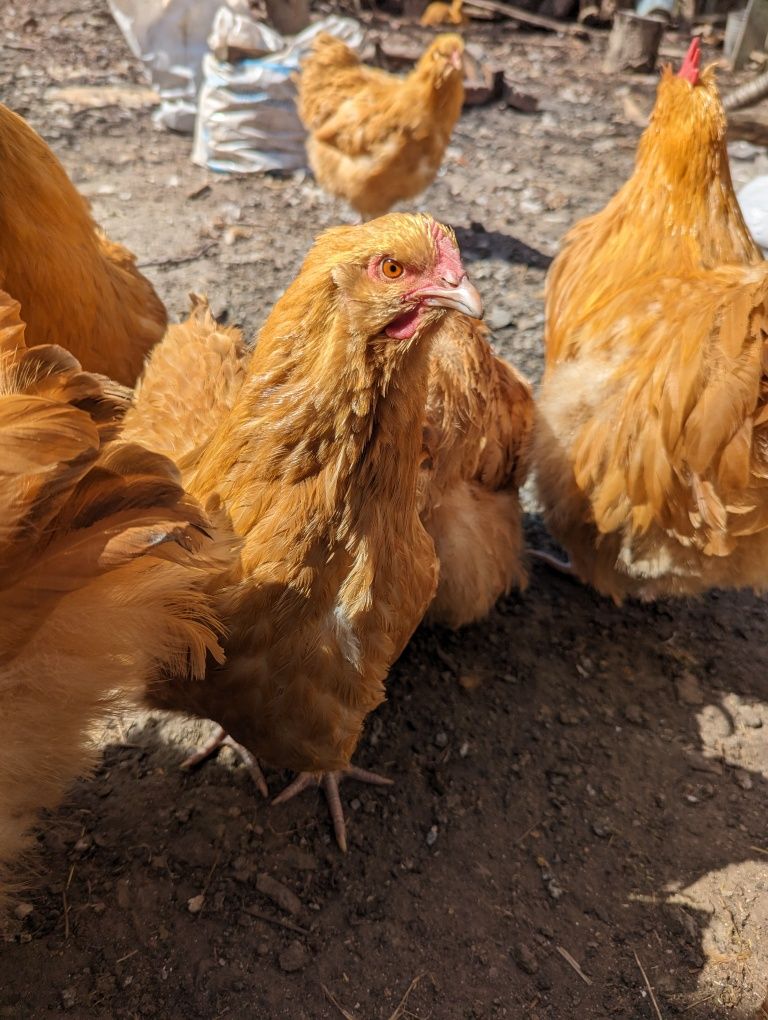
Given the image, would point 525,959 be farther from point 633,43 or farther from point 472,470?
point 633,43

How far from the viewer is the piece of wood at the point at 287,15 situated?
677 cm

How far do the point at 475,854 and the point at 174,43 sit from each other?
5919 mm

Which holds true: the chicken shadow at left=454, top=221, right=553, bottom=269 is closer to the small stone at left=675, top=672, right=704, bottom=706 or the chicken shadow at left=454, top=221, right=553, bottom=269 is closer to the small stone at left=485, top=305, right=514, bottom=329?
the small stone at left=485, top=305, right=514, bottom=329

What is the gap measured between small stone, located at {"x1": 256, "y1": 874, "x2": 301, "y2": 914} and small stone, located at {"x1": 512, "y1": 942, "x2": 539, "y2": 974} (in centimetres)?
62

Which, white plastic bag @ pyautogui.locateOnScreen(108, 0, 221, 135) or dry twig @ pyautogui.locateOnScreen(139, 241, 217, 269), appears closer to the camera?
dry twig @ pyautogui.locateOnScreen(139, 241, 217, 269)

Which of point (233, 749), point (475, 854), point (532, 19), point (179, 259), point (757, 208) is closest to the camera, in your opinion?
point (475, 854)

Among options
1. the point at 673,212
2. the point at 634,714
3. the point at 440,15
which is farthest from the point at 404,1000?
the point at 440,15

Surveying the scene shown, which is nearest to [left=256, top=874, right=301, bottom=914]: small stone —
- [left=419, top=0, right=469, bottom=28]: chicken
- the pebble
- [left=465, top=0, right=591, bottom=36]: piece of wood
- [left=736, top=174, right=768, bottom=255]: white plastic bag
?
the pebble

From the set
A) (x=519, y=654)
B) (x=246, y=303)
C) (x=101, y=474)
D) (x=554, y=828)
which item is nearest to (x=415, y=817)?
(x=554, y=828)

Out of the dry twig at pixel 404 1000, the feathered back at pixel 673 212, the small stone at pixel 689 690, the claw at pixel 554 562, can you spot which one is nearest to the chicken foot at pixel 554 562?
the claw at pixel 554 562

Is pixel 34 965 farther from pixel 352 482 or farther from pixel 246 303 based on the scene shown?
pixel 246 303

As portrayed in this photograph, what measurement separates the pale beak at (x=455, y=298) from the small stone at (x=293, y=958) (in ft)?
5.69

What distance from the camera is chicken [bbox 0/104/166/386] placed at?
201 centimetres

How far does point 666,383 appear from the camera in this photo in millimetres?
2303
